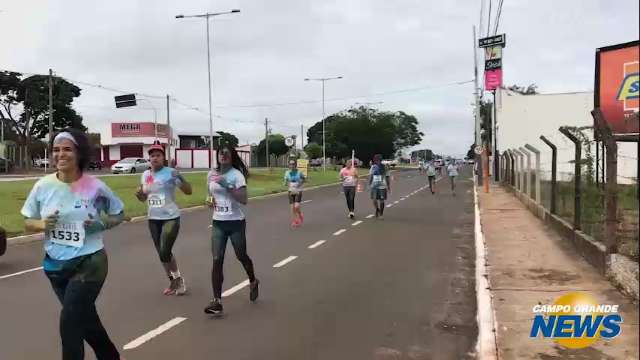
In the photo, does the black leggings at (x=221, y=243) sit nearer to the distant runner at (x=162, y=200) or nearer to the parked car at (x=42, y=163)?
the distant runner at (x=162, y=200)

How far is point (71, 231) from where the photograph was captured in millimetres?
3783

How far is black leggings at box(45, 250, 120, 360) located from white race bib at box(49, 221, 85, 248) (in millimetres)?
109

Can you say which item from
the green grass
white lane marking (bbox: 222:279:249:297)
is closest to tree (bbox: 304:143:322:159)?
the green grass

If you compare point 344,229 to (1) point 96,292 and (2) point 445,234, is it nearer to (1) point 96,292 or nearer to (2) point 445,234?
(2) point 445,234

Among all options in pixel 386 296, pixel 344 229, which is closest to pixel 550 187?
pixel 344 229

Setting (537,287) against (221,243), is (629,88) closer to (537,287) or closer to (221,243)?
(537,287)

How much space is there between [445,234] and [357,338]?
8.32 meters

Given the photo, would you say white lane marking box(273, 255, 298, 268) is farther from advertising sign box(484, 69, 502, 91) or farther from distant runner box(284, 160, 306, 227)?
advertising sign box(484, 69, 502, 91)

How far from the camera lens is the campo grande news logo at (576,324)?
510 centimetres

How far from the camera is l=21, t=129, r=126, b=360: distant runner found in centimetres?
378

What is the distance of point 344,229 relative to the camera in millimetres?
14406

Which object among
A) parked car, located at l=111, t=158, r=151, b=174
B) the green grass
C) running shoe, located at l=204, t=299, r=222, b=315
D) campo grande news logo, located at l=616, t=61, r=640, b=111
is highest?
campo grande news logo, located at l=616, t=61, r=640, b=111

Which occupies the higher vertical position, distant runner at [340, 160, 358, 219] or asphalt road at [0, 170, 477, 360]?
distant runner at [340, 160, 358, 219]

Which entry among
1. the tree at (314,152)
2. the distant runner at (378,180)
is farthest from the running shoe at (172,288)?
the tree at (314,152)
